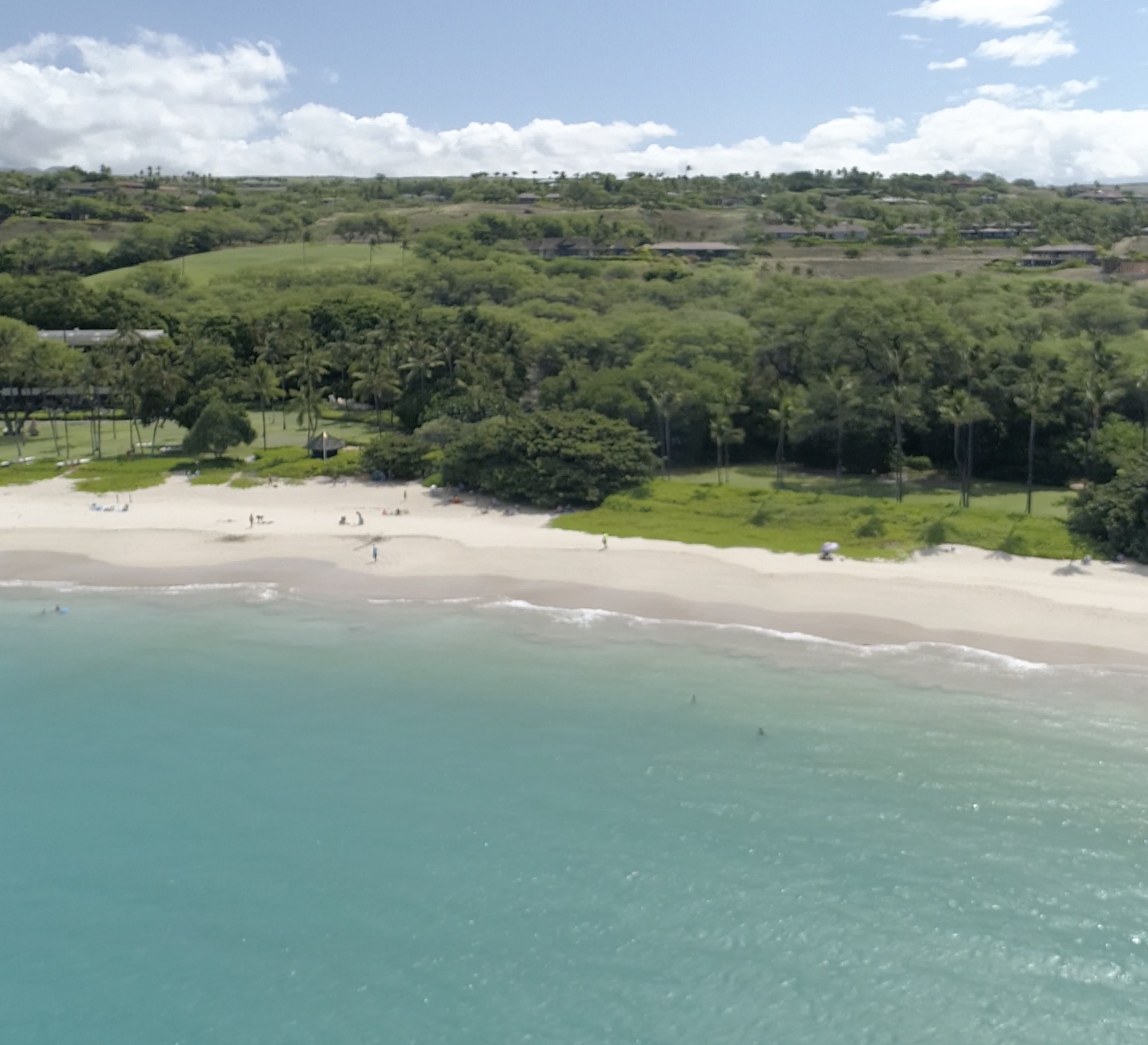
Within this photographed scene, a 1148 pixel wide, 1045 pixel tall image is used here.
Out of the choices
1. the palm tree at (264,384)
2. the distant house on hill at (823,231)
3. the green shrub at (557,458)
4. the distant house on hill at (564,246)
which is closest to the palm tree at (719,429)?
the green shrub at (557,458)

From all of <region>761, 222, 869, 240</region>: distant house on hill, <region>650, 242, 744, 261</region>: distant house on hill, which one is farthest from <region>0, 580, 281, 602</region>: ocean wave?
<region>761, 222, 869, 240</region>: distant house on hill

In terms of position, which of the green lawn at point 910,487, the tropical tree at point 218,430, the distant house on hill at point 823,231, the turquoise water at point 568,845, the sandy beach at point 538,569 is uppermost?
the distant house on hill at point 823,231

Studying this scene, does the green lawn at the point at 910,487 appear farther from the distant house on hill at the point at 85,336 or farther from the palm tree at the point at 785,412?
the distant house on hill at the point at 85,336

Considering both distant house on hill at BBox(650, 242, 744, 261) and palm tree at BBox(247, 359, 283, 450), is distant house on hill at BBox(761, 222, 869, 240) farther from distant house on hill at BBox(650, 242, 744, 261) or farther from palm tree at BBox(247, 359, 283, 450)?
palm tree at BBox(247, 359, 283, 450)

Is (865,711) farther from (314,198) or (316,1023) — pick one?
(314,198)

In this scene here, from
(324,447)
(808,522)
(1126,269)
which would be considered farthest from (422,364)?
Result: (1126,269)
